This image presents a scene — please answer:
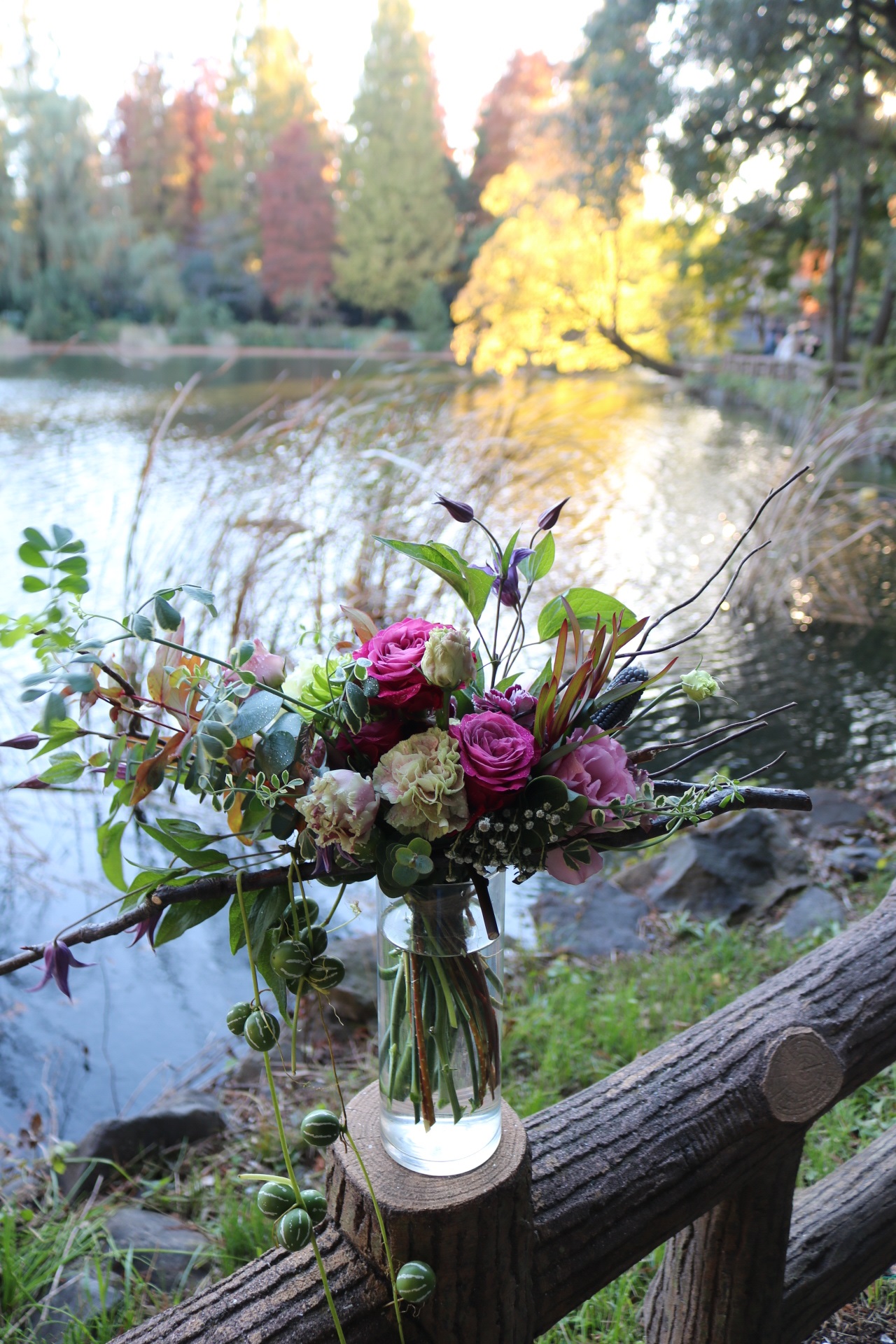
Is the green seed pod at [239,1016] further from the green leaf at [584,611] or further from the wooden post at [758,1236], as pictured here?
the wooden post at [758,1236]

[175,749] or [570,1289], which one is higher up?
[175,749]

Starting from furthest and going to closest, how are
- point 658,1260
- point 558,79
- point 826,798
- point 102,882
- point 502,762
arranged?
point 558,79 → point 826,798 → point 102,882 → point 658,1260 → point 502,762

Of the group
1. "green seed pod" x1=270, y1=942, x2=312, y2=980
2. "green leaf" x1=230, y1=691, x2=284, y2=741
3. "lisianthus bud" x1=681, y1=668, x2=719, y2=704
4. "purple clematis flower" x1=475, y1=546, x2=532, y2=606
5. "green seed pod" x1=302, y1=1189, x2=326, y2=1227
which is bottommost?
"green seed pod" x1=302, y1=1189, x2=326, y2=1227

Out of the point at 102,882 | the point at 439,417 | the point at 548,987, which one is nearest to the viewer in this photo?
the point at 548,987

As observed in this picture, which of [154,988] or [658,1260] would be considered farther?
[154,988]

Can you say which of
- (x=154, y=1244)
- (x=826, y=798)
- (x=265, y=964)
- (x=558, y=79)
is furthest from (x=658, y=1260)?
(x=558, y=79)

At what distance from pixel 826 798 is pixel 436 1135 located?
3.07 meters

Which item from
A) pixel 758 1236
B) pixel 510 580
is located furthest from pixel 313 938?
pixel 758 1236

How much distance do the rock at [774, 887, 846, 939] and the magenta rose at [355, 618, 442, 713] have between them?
2266mm

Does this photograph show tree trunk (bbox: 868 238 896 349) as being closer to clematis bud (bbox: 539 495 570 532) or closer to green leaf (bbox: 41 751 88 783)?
clematis bud (bbox: 539 495 570 532)

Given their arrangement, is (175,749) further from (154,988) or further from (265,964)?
(154,988)

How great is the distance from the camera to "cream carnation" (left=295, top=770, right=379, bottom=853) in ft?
2.21

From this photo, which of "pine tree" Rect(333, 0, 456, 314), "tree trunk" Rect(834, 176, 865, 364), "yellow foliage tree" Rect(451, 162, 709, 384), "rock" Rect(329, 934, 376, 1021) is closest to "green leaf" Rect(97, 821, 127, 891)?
"rock" Rect(329, 934, 376, 1021)

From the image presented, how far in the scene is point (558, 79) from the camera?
10.7m
